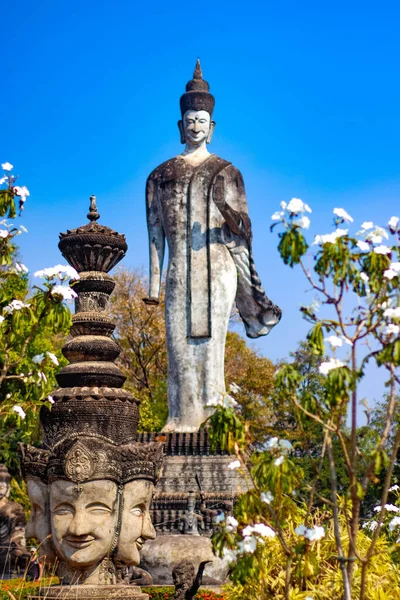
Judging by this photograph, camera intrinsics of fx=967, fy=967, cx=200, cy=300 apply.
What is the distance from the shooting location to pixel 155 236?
15.3 m

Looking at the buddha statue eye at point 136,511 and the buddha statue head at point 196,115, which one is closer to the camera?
the buddha statue eye at point 136,511

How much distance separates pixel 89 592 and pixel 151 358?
2350 centimetres

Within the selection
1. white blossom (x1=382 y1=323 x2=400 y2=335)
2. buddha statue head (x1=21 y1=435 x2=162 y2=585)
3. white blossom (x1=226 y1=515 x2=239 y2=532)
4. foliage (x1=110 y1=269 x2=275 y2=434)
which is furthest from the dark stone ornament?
foliage (x1=110 y1=269 x2=275 y2=434)

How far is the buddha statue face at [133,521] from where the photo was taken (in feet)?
22.7

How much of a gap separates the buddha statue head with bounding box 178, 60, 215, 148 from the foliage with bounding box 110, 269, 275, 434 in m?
14.8

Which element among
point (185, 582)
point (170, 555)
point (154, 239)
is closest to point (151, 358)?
point (154, 239)

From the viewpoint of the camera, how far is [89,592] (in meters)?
6.67

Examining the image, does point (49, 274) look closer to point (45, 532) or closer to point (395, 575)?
point (45, 532)

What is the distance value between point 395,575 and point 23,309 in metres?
3.72

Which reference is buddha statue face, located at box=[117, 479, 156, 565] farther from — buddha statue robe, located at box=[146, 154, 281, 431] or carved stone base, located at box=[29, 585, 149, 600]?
buddha statue robe, located at box=[146, 154, 281, 431]

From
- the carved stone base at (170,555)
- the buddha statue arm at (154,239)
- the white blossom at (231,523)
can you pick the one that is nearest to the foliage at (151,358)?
the buddha statue arm at (154,239)

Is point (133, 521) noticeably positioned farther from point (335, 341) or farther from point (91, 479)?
point (335, 341)

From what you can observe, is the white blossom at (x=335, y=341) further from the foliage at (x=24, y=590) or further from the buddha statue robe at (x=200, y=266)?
the buddha statue robe at (x=200, y=266)

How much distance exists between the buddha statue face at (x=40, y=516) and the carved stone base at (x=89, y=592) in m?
0.32
